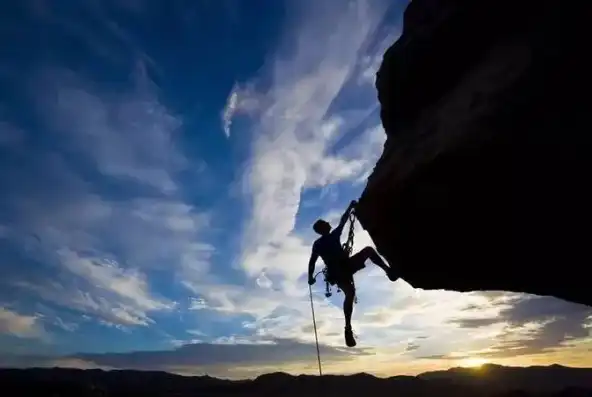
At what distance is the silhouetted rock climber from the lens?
1212 cm

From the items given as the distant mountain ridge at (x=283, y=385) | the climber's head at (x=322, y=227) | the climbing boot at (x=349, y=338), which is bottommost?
the climbing boot at (x=349, y=338)

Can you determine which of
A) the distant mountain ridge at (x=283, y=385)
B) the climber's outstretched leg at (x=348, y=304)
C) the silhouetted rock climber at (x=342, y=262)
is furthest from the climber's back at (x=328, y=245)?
the distant mountain ridge at (x=283, y=385)

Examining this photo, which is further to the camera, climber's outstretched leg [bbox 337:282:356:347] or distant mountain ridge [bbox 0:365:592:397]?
distant mountain ridge [bbox 0:365:592:397]

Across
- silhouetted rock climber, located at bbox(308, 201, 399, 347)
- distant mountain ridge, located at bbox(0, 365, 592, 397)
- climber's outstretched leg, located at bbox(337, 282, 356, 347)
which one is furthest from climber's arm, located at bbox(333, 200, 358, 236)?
distant mountain ridge, located at bbox(0, 365, 592, 397)

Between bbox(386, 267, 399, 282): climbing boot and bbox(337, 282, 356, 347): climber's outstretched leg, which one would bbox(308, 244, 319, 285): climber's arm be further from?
bbox(386, 267, 399, 282): climbing boot

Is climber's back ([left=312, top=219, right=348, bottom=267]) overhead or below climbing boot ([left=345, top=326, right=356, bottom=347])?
overhead

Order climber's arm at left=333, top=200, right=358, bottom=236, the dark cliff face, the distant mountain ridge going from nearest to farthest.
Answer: the dark cliff face → climber's arm at left=333, top=200, right=358, bottom=236 → the distant mountain ridge

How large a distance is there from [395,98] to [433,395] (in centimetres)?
7640

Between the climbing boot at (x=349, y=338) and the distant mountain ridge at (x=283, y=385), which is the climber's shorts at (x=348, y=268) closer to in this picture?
the climbing boot at (x=349, y=338)

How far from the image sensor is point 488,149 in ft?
24.8

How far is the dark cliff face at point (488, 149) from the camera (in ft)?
23.5

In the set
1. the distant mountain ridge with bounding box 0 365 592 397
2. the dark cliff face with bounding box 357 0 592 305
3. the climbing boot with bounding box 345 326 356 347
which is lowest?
the climbing boot with bounding box 345 326 356 347

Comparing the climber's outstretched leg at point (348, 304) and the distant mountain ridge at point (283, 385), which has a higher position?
the distant mountain ridge at point (283, 385)

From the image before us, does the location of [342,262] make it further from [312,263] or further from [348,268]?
[312,263]
